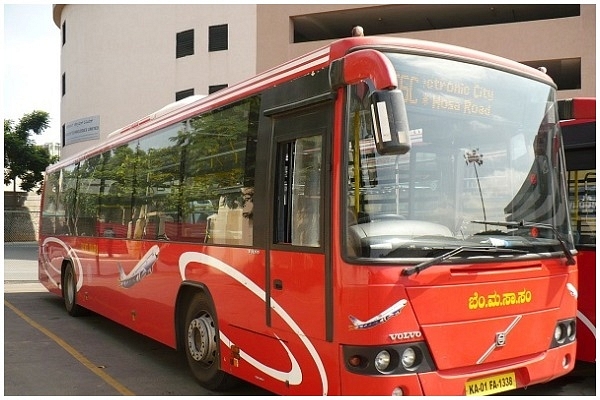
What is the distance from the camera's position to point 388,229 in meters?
4.47

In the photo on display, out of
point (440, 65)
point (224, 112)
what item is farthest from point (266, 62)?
point (440, 65)

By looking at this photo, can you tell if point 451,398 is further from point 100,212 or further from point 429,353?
point 100,212

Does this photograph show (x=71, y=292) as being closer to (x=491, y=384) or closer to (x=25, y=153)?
(x=491, y=384)

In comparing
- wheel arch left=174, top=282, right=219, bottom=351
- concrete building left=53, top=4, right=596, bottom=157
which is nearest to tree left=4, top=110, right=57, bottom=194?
concrete building left=53, top=4, right=596, bottom=157

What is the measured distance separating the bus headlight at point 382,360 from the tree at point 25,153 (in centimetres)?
4236

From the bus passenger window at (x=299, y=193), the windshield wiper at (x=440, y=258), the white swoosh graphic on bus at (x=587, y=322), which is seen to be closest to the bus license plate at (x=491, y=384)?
the windshield wiper at (x=440, y=258)

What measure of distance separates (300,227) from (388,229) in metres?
0.82

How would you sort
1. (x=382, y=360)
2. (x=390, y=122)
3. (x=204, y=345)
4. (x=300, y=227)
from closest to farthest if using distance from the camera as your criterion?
(x=390, y=122)
(x=382, y=360)
(x=300, y=227)
(x=204, y=345)

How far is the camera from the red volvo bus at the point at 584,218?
21.5 ft

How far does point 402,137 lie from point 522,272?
1.66 meters

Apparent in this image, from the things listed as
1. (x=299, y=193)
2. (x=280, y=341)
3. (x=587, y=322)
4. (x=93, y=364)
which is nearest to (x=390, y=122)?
(x=299, y=193)

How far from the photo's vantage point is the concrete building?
23.6 metres

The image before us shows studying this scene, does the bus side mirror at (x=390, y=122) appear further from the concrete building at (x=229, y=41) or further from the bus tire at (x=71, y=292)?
the concrete building at (x=229, y=41)

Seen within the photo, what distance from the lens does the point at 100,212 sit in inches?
394
